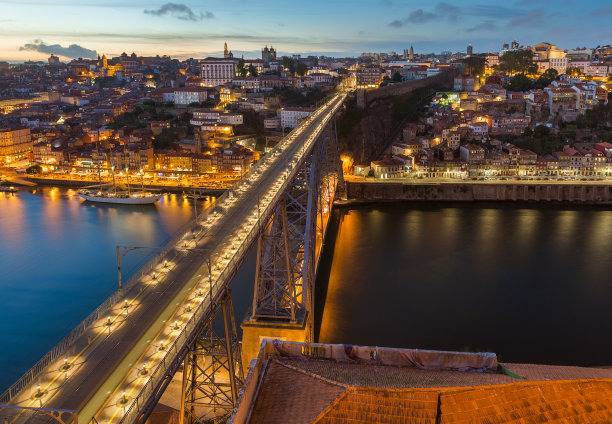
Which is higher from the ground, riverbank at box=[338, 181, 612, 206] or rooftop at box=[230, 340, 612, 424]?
rooftop at box=[230, 340, 612, 424]

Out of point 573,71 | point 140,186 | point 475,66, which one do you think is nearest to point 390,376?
point 140,186

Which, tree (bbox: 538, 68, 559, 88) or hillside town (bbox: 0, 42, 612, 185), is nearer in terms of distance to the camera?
hillside town (bbox: 0, 42, 612, 185)

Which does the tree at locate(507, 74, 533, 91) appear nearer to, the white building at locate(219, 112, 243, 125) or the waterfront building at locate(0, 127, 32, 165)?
the white building at locate(219, 112, 243, 125)

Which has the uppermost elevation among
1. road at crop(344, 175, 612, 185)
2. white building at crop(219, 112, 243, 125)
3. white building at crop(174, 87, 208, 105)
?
white building at crop(174, 87, 208, 105)

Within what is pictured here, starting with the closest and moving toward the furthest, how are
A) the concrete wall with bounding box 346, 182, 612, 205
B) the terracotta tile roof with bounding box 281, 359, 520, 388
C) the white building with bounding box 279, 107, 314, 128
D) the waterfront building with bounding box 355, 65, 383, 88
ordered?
the terracotta tile roof with bounding box 281, 359, 520, 388 < the concrete wall with bounding box 346, 182, 612, 205 < the white building with bounding box 279, 107, 314, 128 < the waterfront building with bounding box 355, 65, 383, 88

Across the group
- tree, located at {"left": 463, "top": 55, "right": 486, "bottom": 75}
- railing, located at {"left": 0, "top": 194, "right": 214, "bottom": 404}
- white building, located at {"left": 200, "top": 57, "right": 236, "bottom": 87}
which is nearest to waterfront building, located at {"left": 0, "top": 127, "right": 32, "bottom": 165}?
white building, located at {"left": 200, "top": 57, "right": 236, "bottom": 87}

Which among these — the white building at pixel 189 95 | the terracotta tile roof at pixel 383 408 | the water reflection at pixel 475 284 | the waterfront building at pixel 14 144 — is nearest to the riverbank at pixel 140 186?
the waterfront building at pixel 14 144

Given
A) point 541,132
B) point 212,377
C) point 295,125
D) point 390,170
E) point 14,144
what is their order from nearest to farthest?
point 212,377 → point 390,170 → point 541,132 → point 295,125 → point 14,144

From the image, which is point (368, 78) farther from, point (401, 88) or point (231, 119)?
point (231, 119)
